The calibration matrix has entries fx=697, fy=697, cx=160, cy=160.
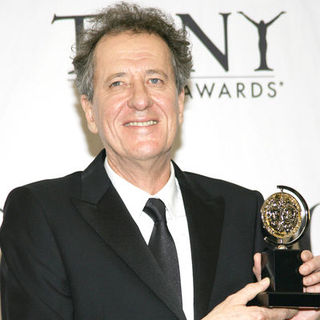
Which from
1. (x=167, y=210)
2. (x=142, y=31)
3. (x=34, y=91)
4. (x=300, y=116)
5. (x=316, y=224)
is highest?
(x=142, y=31)

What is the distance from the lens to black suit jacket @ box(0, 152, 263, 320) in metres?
1.93

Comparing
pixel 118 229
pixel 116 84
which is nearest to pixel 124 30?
pixel 116 84

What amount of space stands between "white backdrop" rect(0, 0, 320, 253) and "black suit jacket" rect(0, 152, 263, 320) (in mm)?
504

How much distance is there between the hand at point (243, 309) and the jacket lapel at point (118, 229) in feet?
0.39

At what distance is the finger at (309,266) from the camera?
1.93m

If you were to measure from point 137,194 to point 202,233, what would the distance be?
0.78 ft

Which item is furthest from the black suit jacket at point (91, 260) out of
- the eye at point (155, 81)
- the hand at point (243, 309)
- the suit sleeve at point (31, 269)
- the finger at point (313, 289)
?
the eye at point (155, 81)

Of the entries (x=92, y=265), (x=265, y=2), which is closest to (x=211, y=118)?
(x=265, y=2)

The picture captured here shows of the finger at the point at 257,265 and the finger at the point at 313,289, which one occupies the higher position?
the finger at the point at 257,265

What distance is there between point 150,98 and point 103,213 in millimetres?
391

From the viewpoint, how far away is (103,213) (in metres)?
2.06

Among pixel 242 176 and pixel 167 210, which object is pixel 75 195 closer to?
pixel 167 210

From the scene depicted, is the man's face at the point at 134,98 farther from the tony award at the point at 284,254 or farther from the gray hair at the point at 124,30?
the tony award at the point at 284,254

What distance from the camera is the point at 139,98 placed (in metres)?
2.14
